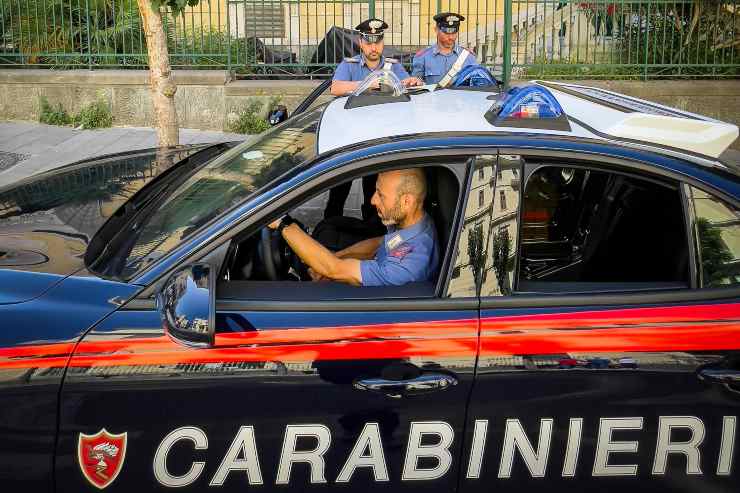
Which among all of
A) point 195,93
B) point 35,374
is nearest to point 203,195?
point 35,374

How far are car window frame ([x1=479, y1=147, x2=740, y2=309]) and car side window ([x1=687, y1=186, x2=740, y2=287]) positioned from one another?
20 millimetres

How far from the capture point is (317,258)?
384 centimetres

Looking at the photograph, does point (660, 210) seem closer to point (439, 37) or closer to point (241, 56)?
point (439, 37)

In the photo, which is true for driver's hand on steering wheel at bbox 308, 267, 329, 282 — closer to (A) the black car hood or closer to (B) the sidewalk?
(A) the black car hood

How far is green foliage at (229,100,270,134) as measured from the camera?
12703mm

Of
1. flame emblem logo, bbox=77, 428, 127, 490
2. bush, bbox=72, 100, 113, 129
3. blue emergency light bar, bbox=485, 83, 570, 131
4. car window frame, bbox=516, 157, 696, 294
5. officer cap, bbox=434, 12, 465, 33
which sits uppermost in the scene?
officer cap, bbox=434, 12, 465, 33

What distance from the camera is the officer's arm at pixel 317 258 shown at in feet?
12.5

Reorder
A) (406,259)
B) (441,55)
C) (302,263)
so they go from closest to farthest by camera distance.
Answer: (406,259) < (302,263) < (441,55)

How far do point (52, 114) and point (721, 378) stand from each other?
10.9m

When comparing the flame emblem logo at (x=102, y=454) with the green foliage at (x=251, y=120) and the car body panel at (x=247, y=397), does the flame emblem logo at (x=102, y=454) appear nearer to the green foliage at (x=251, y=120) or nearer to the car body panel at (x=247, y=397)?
the car body panel at (x=247, y=397)

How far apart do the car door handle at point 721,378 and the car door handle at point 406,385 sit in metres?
0.78

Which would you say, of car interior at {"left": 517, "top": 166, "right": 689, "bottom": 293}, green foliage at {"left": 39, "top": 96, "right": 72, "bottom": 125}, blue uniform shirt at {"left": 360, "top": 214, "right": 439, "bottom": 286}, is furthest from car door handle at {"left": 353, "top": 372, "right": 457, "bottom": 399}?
green foliage at {"left": 39, "top": 96, "right": 72, "bottom": 125}

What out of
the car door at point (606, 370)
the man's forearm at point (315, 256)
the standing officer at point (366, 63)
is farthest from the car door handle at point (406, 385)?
the standing officer at point (366, 63)

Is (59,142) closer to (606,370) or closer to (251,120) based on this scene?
(251,120)
